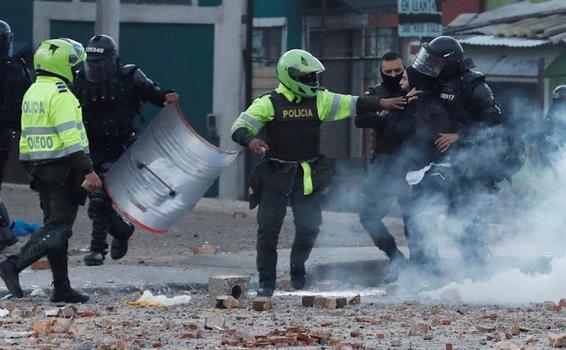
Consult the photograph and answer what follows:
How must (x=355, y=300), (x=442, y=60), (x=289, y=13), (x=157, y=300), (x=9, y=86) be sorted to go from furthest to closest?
1. (x=289, y=13)
2. (x=9, y=86)
3. (x=442, y=60)
4. (x=355, y=300)
5. (x=157, y=300)

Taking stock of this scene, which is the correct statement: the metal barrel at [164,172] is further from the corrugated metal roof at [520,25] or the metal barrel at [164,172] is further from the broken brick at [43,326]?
the corrugated metal roof at [520,25]

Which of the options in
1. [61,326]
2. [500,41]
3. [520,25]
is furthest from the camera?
[520,25]

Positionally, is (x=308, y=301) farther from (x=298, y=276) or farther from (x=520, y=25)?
(x=520, y=25)

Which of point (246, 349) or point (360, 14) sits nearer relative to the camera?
point (246, 349)

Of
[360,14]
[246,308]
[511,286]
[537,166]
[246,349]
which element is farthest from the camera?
[360,14]

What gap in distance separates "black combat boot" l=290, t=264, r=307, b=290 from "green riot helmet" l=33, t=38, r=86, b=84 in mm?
2085

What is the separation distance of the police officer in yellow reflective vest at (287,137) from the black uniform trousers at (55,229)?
115 centimetres

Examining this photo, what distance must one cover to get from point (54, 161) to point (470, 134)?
3.08 m

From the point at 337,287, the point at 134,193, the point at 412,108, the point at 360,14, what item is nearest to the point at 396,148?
the point at 412,108

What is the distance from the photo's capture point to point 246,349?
7.83 m

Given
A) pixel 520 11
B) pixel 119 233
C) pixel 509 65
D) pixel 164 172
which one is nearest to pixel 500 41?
pixel 509 65

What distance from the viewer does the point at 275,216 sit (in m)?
11.1

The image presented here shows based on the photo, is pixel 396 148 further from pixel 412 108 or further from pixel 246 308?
pixel 246 308

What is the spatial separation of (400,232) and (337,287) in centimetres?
420
